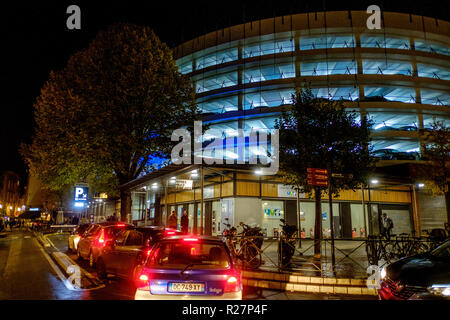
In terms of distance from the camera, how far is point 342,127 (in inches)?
563

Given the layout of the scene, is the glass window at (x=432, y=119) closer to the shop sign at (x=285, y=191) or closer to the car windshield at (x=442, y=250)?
the shop sign at (x=285, y=191)

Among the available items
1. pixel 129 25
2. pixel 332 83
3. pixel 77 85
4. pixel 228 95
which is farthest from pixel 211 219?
pixel 332 83

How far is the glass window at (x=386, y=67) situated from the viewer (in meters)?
33.5

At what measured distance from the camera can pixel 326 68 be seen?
3444cm

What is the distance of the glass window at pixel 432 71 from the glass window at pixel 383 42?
9.07 feet

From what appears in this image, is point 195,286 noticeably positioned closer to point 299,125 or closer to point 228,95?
point 299,125

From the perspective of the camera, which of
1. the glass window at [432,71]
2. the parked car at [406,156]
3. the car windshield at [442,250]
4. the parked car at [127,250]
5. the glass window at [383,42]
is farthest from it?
the glass window at [432,71]

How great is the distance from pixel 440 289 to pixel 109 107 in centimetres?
1709

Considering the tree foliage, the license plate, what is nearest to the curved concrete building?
the tree foliage

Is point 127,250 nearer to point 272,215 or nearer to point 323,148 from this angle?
point 323,148

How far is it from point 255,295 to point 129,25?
17871 millimetres

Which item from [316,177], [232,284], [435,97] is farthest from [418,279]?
[435,97]

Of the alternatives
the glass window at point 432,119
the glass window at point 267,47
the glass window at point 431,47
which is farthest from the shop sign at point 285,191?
the glass window at point 431,47
